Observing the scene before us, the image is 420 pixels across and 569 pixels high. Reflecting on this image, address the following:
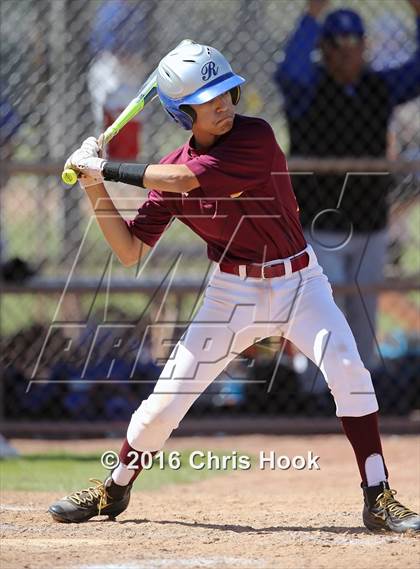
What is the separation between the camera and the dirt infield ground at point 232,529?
3336 mm

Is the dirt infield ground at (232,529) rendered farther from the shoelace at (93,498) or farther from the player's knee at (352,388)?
the player's knee at (352,388)

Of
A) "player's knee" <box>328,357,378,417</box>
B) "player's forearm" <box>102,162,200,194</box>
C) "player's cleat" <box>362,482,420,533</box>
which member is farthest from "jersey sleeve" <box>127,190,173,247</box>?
"player's cleat" <box>362,482,420,533</box>

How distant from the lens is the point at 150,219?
411 cm

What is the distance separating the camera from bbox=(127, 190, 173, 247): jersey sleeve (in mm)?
4094

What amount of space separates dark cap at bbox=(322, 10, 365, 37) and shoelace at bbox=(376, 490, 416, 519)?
3.36m

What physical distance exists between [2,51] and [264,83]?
1.69m

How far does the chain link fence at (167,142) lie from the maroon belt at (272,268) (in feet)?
7.74

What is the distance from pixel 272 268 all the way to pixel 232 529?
37.9 inches

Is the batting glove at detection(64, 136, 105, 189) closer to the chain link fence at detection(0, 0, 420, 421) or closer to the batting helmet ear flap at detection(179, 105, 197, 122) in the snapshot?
the batting helmet ear flap at detection(179, 105, 197, 122)

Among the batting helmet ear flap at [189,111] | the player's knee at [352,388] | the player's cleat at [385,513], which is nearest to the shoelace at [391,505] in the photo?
the player's cleat at [385,513]

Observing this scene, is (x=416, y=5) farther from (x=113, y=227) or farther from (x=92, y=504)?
(x=92, y=504)

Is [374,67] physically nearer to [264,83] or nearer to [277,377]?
[264,83]

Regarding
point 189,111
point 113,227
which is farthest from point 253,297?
point 189,111

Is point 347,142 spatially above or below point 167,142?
below
